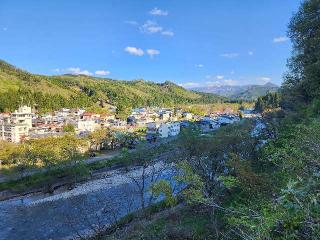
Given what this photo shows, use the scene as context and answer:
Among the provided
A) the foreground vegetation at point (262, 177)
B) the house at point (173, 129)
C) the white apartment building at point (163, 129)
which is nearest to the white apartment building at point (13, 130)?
the white apartment building at point (163, 129)

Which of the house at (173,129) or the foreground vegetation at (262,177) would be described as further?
the house at (173,129)

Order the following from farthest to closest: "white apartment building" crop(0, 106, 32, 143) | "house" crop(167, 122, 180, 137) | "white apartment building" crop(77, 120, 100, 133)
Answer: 1. "house" crop(167, 122, 180, 137)
2. "white apartment building" crop(77, 120, 100, 133)
3. "white apartment building" crop(0, 106, 32, 143)

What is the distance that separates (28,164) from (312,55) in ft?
121

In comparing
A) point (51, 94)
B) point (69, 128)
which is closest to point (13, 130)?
point (69, 128)

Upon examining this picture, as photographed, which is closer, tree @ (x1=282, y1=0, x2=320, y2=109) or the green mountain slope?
tree @ (x1=282, y1=0, x2=320, y2=109)

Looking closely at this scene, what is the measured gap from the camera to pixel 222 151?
914 inches

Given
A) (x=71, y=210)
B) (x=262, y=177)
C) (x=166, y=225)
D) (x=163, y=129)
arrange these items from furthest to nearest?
(x=163, y=129) < (x=71, y=210) < (x=166, y=225) < (x=262, y=177)

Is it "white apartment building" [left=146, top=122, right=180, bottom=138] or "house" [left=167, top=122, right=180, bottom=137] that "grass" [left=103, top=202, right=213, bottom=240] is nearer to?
"white apartment building" [left=146, top=122, right=180, bottom=138]

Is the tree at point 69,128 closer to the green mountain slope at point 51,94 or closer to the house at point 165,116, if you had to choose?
the green mountain slope at point 51,94

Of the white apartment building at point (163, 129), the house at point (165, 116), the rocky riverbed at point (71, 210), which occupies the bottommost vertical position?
the rocky riverbed at point (71, 210)

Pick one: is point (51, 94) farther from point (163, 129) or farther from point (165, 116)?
point (163, 129)

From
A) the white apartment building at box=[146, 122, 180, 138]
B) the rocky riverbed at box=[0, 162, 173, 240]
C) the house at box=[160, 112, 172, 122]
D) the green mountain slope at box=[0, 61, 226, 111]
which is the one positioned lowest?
the rocky riverbed at box=[0, 162, 173, 240]

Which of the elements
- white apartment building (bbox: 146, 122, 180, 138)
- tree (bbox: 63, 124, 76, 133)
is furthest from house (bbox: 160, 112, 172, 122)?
tree (bbox: 63, 124, 76, 133)

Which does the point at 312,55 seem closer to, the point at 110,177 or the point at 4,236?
the point at 4,236
